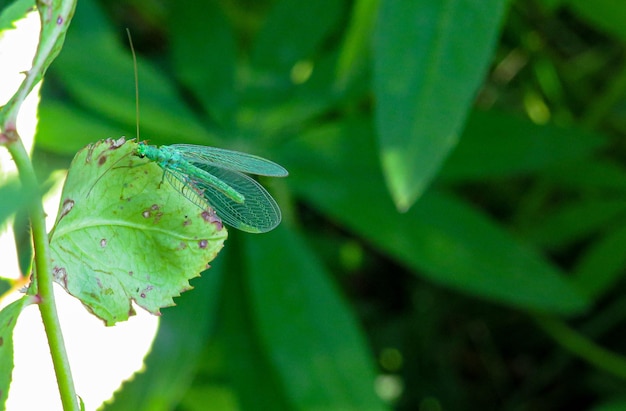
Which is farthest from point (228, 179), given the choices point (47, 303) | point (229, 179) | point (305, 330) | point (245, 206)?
point (47, 303)

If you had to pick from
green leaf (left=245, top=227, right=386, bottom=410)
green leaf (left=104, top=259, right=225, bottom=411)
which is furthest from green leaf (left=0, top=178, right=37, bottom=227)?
green leaf (left=245, top=227, right=386, bottom=410)

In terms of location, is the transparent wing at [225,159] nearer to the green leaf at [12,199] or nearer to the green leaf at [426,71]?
the green leaf at [426,71]

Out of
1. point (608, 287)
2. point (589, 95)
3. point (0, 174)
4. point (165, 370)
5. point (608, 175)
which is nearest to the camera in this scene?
point (0, 174)

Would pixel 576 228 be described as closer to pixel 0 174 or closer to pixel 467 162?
pixel 467 162

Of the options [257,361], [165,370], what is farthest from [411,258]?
[165,370]

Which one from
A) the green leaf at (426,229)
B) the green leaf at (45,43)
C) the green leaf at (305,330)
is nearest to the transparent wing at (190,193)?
the green leaf at (45,43)

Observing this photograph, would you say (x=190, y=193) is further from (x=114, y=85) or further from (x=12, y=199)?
(x=114, y=85)

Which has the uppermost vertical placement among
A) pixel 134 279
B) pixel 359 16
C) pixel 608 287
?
pixel 134 279
